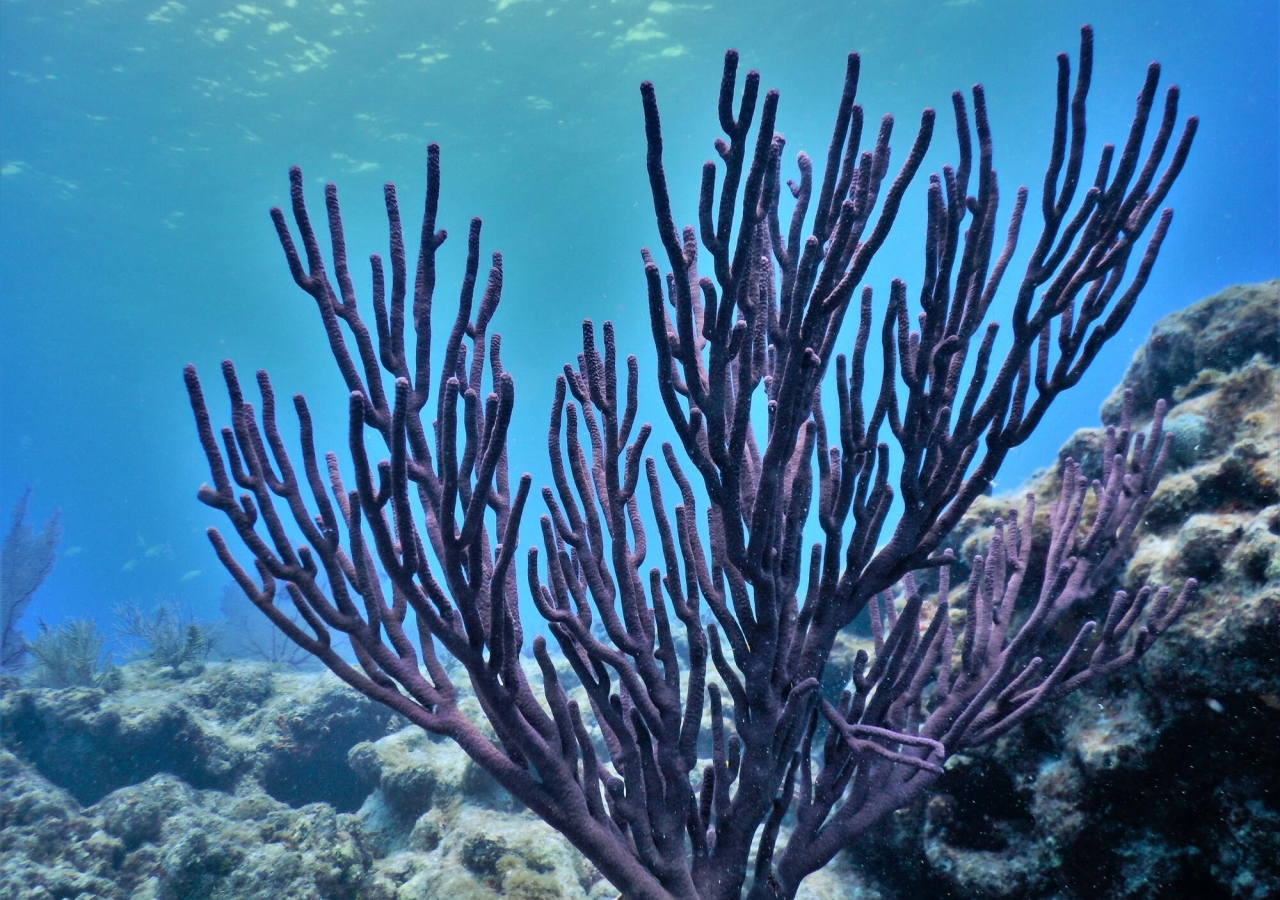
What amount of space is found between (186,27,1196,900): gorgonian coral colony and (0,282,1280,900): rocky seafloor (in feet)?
1.61

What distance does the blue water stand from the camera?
18156mm

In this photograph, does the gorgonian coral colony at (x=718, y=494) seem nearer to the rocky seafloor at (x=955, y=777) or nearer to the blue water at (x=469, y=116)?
the rocky seafloor at (x=955, y=777)

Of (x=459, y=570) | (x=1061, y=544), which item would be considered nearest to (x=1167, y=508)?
(x=1061, y=544)

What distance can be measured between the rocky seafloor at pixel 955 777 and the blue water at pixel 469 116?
60.0 ft

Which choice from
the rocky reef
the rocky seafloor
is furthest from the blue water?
the rocky reef

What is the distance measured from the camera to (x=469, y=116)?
21.6m

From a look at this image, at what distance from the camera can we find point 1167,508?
3.41 metres

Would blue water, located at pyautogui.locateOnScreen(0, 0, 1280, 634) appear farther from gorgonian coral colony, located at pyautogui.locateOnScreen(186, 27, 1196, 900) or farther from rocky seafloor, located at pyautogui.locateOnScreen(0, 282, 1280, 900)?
gorgonian coral colony, located at pyautogui.locateOnScreen(186, 27, 1196, 900)

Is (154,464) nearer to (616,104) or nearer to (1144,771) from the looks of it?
(616,104)

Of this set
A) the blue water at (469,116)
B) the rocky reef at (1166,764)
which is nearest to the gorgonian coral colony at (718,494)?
the rocky reef at (1166,764)

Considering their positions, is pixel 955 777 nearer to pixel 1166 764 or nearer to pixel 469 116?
pixel 1166 764

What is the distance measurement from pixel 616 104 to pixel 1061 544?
22796 mm

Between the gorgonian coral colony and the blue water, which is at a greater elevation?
the blue water

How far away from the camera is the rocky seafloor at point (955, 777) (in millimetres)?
2389
